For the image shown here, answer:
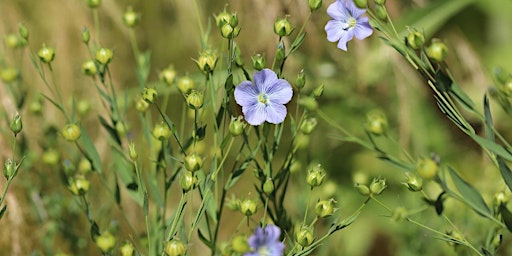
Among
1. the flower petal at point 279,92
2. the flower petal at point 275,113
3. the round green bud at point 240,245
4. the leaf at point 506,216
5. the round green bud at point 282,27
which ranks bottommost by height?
the leaf at point 506,216

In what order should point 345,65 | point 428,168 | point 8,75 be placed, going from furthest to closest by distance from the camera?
point 345,65 < point 8,75 < point 428,168

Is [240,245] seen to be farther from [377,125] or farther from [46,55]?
[46,55]

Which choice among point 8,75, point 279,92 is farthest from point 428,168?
point 8,75

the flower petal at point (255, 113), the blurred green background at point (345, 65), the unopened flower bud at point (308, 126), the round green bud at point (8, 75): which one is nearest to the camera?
the flower petal at point (255, 113)

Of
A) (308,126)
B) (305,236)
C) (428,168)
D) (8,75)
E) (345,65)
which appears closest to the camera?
(428,168)

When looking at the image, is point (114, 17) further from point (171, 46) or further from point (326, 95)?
point (326, 95)

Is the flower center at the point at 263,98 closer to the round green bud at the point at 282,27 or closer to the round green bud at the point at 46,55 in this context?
the round green bud at the point at 282,27

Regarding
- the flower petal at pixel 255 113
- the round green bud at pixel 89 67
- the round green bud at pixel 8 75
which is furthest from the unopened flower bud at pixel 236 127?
the round green bud at pixel 8 75
